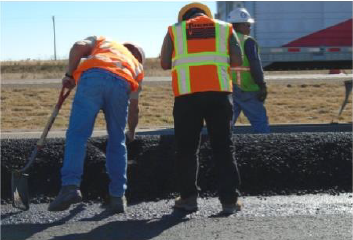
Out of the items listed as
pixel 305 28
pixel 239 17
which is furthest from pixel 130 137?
pixel 305 28

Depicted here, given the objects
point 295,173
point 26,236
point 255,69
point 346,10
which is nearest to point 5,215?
point 26,236

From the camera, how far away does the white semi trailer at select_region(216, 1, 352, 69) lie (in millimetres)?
16359

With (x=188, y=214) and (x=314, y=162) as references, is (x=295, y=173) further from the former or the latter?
(x=188, y=214)

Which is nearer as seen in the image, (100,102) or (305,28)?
(100,102)

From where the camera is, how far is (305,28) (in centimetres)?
1661

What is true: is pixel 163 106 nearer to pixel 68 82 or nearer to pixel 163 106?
pixel 163 106

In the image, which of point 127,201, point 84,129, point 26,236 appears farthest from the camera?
point 127,201

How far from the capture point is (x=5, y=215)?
5.32m

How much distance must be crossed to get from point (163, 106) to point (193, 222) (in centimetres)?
1127

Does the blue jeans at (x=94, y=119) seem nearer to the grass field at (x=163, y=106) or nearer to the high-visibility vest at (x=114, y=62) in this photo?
the high-visibility vest at (x=114, y=62)

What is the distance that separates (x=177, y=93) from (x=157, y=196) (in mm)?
1003

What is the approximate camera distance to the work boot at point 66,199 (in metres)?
4.91

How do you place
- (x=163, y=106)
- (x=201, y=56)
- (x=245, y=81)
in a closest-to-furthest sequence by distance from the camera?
1. (x=201, y=56)
2. (x=245, y=81)
3. (x=163, y=106)

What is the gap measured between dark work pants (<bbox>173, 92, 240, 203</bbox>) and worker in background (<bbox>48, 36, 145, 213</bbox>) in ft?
1.47
